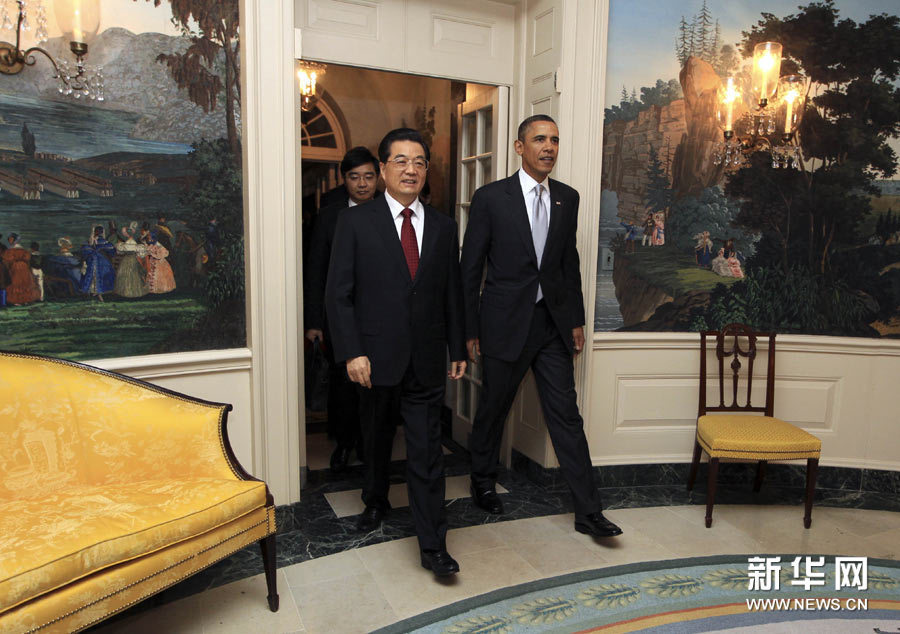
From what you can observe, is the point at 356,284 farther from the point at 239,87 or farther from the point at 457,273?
the point at 239,87

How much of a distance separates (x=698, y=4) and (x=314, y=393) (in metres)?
3.13

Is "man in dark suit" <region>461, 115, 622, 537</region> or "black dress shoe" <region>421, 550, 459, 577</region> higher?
"man in dark suit" <region>461, 115, 622, 537</region>

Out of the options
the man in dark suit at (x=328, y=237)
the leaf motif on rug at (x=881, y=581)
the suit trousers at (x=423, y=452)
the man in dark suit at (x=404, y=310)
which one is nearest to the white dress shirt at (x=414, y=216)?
the man in dark suit at (x=404, y=310)

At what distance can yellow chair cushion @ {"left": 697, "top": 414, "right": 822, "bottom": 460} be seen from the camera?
315 centimetres

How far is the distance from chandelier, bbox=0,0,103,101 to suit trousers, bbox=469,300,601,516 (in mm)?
2102

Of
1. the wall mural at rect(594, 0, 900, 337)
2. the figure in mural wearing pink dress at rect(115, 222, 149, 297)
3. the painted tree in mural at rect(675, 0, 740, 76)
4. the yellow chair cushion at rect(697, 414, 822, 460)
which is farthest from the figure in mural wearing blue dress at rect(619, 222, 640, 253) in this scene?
the figure in mural wearing pink dress at rect(115, 222, 149, 297)

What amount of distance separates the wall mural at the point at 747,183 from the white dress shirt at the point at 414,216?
1.28 m

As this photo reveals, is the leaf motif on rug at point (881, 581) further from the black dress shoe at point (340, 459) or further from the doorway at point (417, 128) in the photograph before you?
the black dress shoe at point (340, 459)

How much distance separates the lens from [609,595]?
8.45ft

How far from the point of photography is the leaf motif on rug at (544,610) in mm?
2414

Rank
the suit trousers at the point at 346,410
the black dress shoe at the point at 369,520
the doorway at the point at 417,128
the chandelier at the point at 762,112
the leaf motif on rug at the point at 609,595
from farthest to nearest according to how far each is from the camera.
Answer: the doorway at the point at 417,128 → the suit trousers at the point at 346,410 → the chandelier at the point at 762,112 → the black dress shoe at the point at 369,520 → the leaf motif on rug at the point at 609,595

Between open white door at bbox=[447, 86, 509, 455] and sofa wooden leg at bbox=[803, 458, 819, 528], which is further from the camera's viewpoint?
open white door at bbox=[447, 86, 509, 455]

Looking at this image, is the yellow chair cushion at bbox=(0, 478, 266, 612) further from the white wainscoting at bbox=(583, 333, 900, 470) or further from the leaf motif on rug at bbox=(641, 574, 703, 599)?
Answer: the white wainscoting at bbox=(583, 333, 900, 470)

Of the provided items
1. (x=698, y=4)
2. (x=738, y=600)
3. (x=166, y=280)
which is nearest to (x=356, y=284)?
(x=166, y=280)
